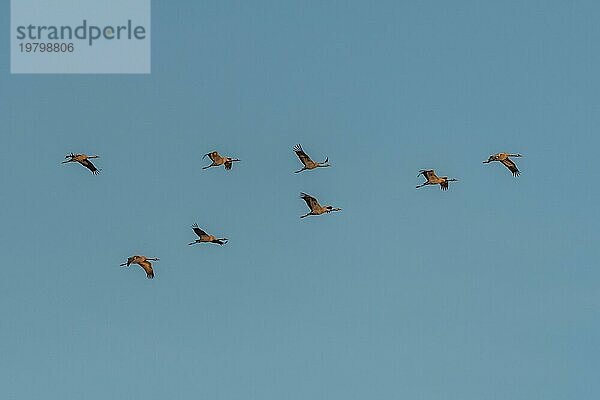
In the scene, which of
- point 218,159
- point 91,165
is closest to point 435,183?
point 218,159

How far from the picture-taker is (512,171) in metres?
107

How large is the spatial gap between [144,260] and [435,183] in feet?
74.9

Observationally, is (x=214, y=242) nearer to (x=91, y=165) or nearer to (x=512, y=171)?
(x=91, y=165)

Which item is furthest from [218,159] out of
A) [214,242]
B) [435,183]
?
[435,183]

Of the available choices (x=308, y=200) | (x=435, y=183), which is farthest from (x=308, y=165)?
(x=435, y=183)

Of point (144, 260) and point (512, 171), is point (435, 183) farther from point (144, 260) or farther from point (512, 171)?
point (144, 260)

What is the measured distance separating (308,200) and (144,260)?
13092 mm

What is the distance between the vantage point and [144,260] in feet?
350

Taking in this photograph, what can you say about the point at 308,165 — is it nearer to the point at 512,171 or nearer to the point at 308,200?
the point at 308,200

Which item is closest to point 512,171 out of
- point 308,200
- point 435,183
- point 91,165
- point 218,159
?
point 435,183

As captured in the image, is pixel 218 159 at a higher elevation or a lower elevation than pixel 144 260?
higher

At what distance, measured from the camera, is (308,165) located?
10375 centimetres

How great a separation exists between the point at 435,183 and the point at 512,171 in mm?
6004

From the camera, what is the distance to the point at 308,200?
106 metres
